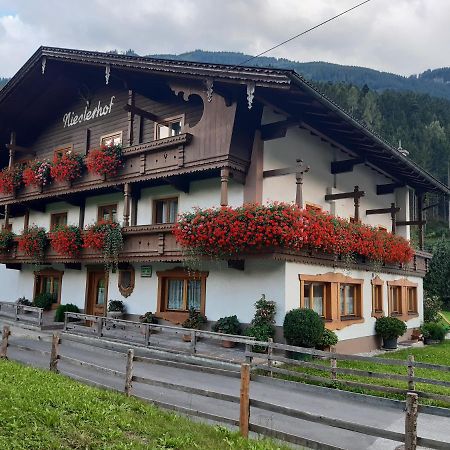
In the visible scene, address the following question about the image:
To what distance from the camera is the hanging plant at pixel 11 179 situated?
21.1 metres

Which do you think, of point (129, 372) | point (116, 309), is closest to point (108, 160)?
point (116, 309)

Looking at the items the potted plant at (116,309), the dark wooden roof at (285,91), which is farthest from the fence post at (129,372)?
the potted plant at (116,309)

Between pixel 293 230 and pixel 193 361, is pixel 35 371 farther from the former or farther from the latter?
pixel 293 230

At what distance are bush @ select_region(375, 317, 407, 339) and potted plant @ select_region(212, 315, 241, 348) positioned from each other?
239 inches

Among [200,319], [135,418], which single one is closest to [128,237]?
[200,319]

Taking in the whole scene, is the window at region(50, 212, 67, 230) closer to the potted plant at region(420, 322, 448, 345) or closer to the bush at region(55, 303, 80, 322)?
the bush at region(55, 303, 80, 322)

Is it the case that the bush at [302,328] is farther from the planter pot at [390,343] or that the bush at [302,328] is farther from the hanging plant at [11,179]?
the hanging plant at [11,179]

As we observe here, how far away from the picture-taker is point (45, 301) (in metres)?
20.6

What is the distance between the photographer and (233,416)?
7848mm

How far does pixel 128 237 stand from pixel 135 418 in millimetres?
9805

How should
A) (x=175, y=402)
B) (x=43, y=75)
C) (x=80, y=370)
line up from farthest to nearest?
1. (x=43, y=75)
2. (x=80, y=370)
3. (x=175, y=402)

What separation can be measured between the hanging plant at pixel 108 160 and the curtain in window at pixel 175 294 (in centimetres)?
424

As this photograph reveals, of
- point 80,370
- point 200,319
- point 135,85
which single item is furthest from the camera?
point 135,85

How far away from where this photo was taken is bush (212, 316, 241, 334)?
13.9 m
